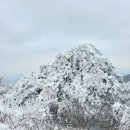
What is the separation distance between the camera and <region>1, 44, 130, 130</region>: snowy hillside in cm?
1004

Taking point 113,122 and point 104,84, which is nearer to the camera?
point 113,122

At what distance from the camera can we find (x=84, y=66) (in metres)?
11.9

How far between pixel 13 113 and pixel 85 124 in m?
1.98

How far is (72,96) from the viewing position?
1077cm

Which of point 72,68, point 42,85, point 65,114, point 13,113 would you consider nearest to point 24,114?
point 13,113

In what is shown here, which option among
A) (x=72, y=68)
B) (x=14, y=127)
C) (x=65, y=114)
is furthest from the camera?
(x=72, y=68)

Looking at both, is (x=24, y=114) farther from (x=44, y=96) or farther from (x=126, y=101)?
(x=126, y=101)

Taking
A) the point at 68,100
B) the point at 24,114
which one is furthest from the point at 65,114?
the point at 24,114

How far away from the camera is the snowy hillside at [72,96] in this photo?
1004cm

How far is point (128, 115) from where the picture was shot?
10039 mm

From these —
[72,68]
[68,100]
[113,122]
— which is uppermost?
[72,68]

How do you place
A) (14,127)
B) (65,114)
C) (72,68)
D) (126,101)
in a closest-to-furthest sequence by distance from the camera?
(14,127) < (65,114) < (126,101) < (72,68)

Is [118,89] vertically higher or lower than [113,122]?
higher

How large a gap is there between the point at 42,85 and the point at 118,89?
7.64 feet
